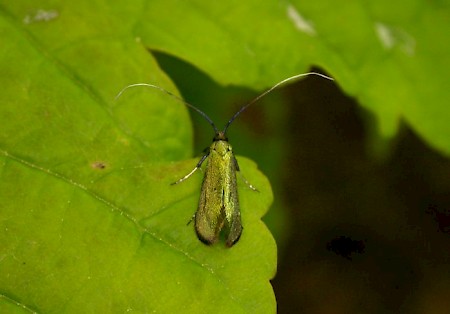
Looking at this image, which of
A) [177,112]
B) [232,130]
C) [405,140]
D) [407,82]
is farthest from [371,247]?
[177,112]

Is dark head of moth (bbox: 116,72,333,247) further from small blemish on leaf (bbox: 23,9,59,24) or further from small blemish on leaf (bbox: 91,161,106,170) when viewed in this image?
small blemish on leaf (bbox: 23,9,59,24)

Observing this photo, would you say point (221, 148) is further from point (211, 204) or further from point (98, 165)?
point (98, 165)

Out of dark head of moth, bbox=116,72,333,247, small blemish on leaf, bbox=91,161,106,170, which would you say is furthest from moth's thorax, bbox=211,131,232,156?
small blemish on leaf, bbox=91,161,106,170

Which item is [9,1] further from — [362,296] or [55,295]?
[362,296]

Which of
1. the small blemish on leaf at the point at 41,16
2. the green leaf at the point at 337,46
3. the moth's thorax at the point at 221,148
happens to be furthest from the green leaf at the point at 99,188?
the moth's thorax at the point at 221,148

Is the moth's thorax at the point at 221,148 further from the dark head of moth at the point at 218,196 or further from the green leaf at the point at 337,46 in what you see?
the green leaf at the point at 337,46

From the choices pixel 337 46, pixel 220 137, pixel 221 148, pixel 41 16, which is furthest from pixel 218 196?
pixel 41 16
